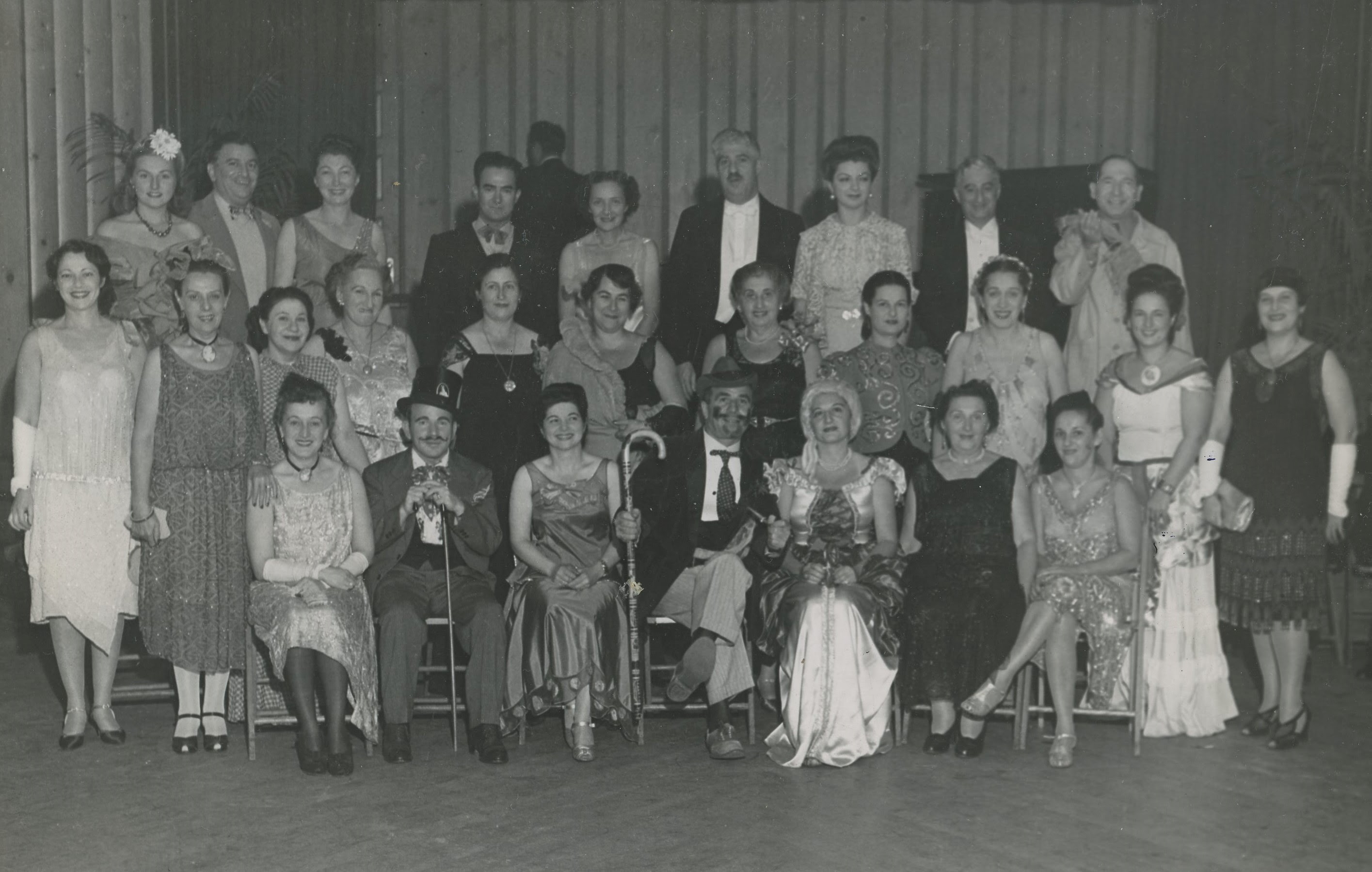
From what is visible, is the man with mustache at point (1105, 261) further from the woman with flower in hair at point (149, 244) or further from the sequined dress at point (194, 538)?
the woman with flower in hair at point (149, 244)

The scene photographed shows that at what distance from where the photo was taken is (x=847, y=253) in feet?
21.5

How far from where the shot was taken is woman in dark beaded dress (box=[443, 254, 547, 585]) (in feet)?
20.0

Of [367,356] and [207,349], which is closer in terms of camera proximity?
[207,349]

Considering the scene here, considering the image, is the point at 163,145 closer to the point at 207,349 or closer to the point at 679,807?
Result: the point at 207,349

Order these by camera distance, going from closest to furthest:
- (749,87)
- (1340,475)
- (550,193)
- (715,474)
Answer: (1340,475)
(715,474)
(550,193)
(749,87)

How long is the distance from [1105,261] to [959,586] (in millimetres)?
1632

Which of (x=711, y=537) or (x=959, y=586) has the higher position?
(x=711, y=537)

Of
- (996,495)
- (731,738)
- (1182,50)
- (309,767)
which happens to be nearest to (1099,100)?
(1182,50)

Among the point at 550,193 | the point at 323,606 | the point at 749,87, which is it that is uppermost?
the point at 749,87

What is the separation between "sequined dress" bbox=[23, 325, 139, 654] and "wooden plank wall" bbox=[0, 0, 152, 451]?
1.90 m

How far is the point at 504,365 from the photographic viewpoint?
20.2 feet

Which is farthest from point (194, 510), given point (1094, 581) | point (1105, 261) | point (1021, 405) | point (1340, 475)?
point (1340, 475)

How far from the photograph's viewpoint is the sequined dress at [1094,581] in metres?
5.56

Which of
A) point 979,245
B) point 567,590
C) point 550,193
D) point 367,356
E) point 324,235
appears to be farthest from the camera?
point 550,193
